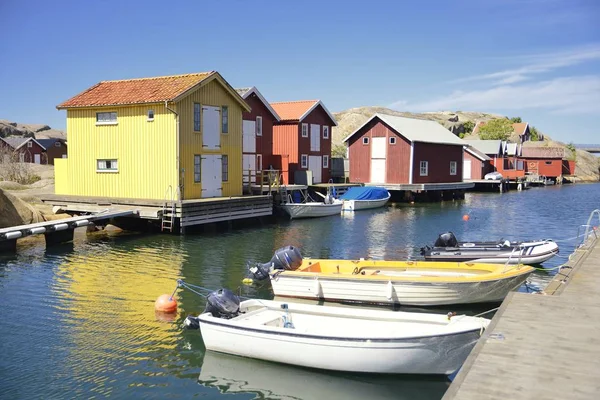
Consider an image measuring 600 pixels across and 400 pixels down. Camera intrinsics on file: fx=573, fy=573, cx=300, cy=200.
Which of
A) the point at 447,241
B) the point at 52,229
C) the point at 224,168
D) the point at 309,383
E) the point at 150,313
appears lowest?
the point at 309,383

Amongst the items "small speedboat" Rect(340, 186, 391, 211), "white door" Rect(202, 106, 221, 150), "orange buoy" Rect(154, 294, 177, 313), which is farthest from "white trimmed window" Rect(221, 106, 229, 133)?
"orange buoy" Rect(154, 294, 177, 313)

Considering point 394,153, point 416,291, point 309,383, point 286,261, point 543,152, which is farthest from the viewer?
point 543,152

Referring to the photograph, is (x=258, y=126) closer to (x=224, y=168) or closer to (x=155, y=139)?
(x=224, y=168)

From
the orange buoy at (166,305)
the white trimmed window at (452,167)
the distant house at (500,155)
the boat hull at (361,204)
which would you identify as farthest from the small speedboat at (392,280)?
the distant house at (500,155)

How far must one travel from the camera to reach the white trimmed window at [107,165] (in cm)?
2822

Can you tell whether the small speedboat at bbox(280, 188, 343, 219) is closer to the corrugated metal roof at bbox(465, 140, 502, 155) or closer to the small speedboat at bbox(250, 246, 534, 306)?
the small speedboat at bbox(250, 246, 534, 306)

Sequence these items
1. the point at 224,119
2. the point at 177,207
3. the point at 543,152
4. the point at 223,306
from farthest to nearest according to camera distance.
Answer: the point at 543,152
the point at 224,119
the point at 177,207
the point at 223,306

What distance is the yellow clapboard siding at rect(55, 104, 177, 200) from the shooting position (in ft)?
87.2

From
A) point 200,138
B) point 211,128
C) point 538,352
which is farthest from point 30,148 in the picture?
point 538,352

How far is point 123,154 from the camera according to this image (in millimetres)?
27781

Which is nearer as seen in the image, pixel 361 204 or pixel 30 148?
pixel 361 204

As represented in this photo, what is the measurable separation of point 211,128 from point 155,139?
2.99 m

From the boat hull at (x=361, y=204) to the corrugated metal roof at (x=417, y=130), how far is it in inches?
313

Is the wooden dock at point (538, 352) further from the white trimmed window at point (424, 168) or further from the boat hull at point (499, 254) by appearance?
the white trimmed window at point (424, 168)
